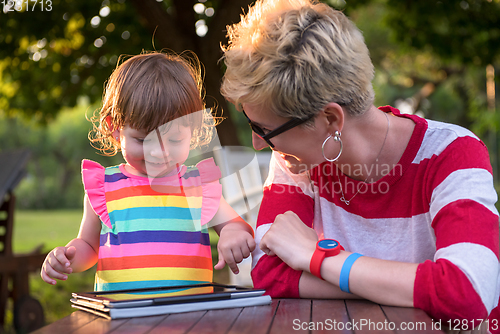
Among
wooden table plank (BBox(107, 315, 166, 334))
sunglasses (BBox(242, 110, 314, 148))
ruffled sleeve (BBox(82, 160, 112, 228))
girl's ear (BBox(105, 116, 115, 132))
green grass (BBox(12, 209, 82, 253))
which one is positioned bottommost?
green grass (BBox(12, 209, 82, 253))

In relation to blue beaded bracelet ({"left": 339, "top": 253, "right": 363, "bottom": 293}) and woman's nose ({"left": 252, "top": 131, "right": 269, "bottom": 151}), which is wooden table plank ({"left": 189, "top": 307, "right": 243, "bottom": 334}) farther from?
woman's nose ({"left": 252, "top": 131, "right": 269, "bottom": 151})

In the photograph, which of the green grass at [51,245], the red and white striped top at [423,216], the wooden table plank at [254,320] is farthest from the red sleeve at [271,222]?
the green grass at [51,245]

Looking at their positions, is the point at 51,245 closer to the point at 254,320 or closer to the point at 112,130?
the point at 112,130

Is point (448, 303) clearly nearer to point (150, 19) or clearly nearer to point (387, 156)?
point (387, 156)

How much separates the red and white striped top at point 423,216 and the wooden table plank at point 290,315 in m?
0.07

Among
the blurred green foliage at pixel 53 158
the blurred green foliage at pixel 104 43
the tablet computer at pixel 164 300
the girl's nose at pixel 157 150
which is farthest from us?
the blurred green foliage at pixel 53 158

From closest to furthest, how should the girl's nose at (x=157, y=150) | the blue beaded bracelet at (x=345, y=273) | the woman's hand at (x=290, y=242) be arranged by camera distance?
the blue beaded bracelet at (x=345, y=273) → the woman's hand at (x=290, y=242) → the girl's nose at (x=157, y=150)

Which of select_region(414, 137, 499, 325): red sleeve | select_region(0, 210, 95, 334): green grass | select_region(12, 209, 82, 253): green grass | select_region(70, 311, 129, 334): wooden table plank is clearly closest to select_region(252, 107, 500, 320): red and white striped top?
select_region(414, 137, 499, 325): red sleeve

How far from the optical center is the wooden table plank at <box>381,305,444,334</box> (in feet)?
2.81

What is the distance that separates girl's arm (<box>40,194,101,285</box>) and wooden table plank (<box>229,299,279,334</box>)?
608mm

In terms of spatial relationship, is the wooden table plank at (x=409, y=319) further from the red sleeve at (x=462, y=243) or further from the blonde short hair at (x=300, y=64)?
the blonde short hair at (x=300, y=64)

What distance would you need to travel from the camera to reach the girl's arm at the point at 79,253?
133 cm

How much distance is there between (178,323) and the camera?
3.02 ft

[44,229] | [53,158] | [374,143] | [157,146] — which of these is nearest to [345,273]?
[374,143]
